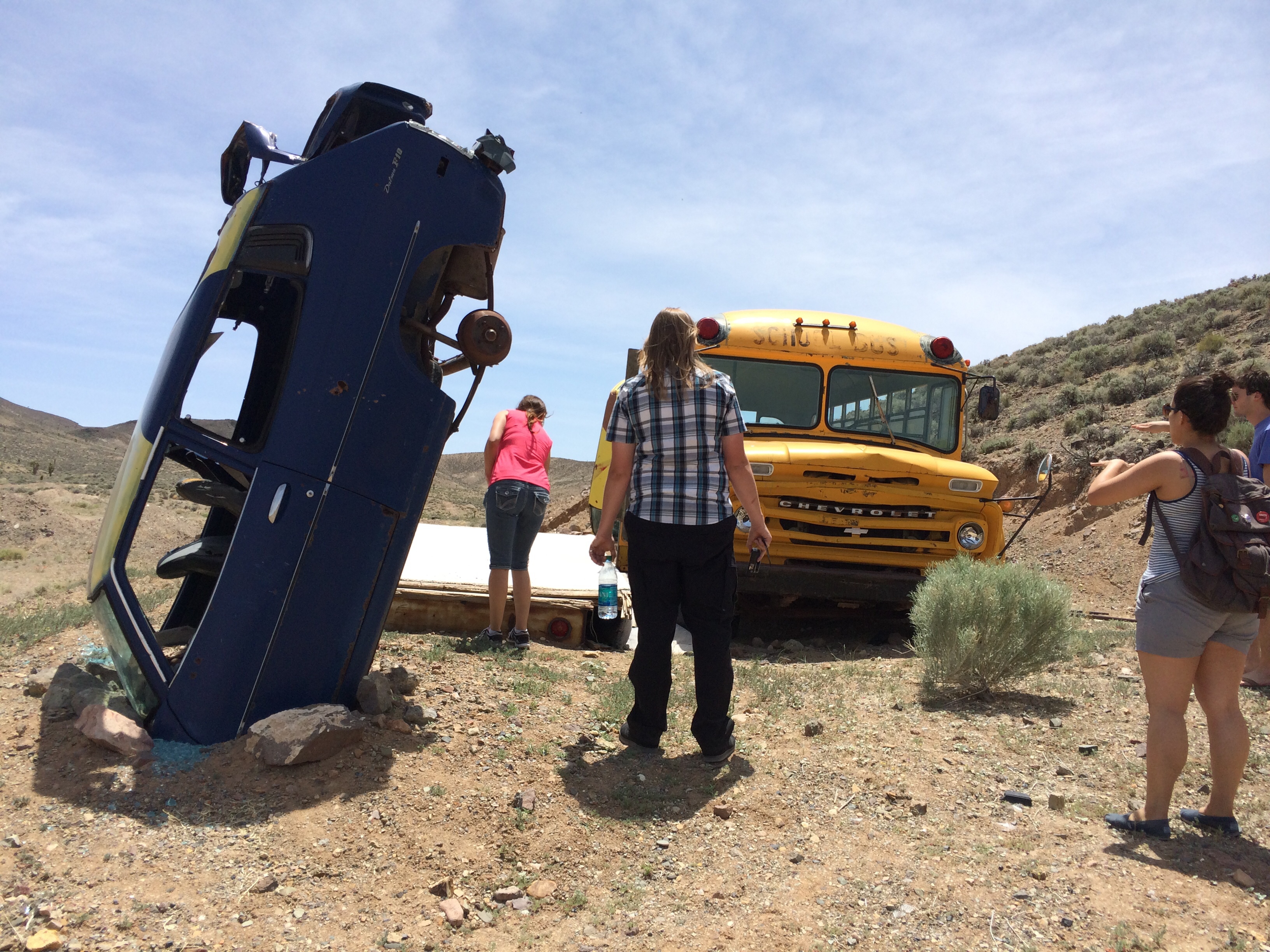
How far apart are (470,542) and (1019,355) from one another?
94.0 feet

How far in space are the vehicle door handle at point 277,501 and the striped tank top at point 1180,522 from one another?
320 centimetres

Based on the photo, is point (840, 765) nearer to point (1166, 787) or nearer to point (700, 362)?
point (1166, 787)

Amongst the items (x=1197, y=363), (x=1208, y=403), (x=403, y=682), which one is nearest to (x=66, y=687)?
(x=403, y=682)

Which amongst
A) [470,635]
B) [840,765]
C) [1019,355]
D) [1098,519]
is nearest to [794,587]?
[470,635]

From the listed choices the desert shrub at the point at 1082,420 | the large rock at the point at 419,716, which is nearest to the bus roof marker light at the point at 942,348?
the large rock at the point at 419,716

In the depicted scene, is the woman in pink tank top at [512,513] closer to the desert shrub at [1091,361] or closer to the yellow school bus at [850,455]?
the yellow school bus at [850,455]

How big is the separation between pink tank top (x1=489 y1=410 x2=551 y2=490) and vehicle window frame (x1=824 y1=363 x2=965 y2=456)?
2902 millimetres

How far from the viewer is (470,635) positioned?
638cm

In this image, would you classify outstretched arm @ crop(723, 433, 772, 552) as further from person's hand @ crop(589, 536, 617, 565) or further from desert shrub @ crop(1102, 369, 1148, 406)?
desert shrub @ crop(1102, 369, 1148, 406)

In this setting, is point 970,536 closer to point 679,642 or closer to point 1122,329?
point 679,642

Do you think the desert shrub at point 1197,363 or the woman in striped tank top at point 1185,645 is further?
the desert shrub at point 1197,363

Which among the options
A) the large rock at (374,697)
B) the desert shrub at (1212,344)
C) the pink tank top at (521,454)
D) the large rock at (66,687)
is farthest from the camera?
the desert shrub at (1212,344)

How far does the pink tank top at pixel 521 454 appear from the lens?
5.89m

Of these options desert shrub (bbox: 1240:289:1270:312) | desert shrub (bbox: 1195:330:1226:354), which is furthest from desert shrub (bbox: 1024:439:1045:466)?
desert shrub (bbox: 1240:289:1270:312)
